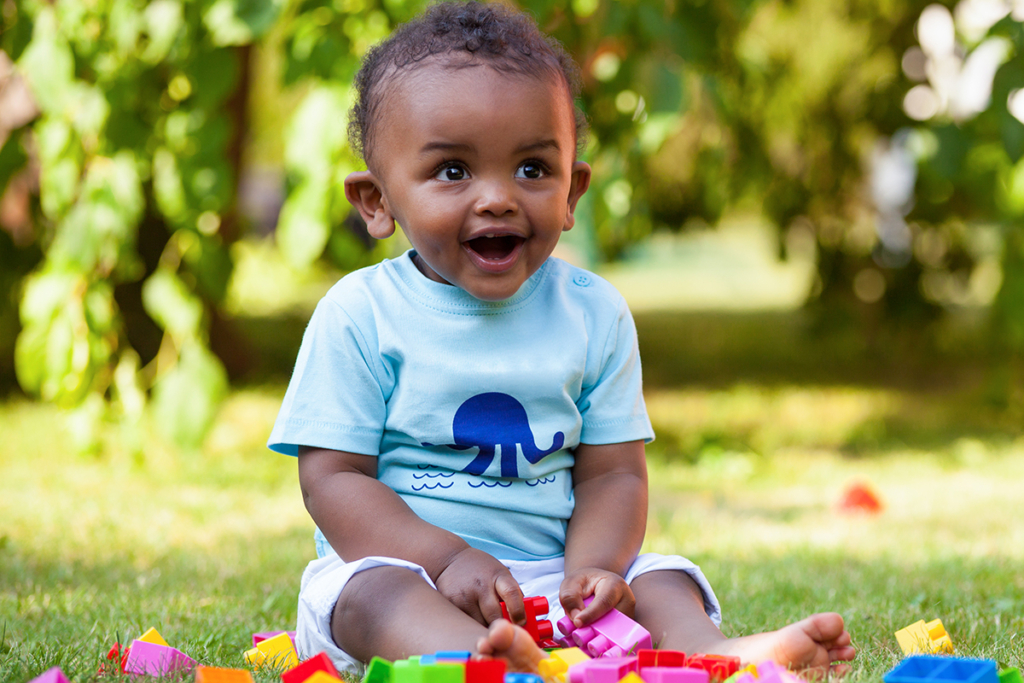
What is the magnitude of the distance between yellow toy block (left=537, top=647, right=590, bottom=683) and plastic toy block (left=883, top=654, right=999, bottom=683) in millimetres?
369

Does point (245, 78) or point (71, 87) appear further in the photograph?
point (245, 78)

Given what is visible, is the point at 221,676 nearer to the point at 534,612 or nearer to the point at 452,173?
the point at 534,612

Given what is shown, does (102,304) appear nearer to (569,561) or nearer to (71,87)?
(71,87)

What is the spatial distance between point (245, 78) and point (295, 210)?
202 cm

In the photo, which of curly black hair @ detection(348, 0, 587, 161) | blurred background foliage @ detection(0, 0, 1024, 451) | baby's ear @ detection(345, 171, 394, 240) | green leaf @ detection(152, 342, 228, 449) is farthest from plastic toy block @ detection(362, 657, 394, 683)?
green leaf @ detection(152, 342, 228, 449)

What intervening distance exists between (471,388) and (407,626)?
38 cm

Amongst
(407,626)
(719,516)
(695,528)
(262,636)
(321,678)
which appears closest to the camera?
(321,678)

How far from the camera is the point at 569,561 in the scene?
1573 mm

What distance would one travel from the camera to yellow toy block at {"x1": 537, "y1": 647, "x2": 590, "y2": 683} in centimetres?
132

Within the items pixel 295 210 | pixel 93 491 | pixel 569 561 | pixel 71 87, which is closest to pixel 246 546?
pixel 93 491

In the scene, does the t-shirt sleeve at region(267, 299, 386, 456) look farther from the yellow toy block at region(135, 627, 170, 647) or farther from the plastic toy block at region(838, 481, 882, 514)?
the plastic toy block at region(838, 481, 882, 514)

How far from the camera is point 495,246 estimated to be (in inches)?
62.7

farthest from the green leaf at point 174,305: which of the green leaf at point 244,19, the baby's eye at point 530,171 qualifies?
the baby's eye at point 530,171

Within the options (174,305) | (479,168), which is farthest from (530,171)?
(174,305)
